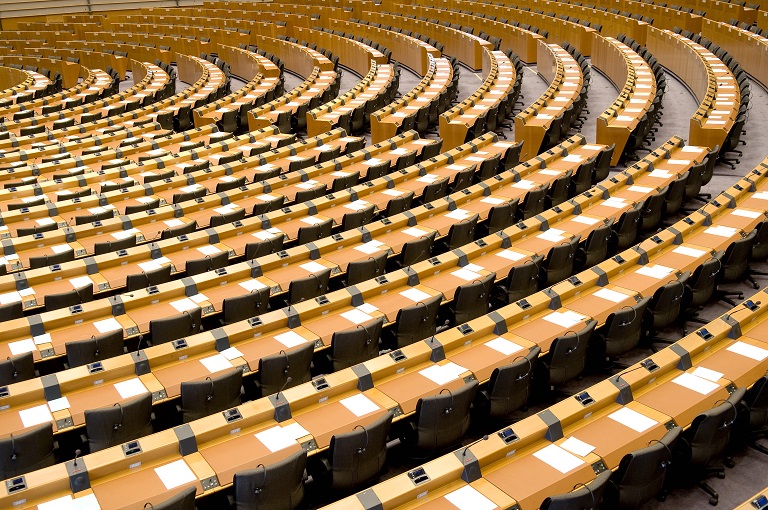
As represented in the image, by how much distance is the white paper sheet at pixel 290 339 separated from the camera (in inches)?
286

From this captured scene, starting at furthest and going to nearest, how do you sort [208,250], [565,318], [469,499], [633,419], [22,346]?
1. [208,250]
2. [565,318]
3. [22,346]
4. [633,419]
5. [469,499]

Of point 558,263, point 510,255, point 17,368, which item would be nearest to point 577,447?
point 558,263

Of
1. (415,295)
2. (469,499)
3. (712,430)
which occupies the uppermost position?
(712,430)

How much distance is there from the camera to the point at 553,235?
9219mm

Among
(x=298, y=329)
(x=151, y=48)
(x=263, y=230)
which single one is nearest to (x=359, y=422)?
(x=298, y=329)

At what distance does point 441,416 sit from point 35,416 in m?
3.06

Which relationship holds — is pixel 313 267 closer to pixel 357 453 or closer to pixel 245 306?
pixel 245 306

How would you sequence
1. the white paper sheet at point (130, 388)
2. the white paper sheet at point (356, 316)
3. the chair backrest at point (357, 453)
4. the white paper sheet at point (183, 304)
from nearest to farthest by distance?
1. the chair backrest at point (357, 453)
2. the white paper sheet at point (130, 388)
3. the white paper sheet at point (356, 316)
4. the white paper sheet at point (183, 304)

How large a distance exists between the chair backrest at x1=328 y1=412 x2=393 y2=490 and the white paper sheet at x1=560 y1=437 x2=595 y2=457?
124 cm

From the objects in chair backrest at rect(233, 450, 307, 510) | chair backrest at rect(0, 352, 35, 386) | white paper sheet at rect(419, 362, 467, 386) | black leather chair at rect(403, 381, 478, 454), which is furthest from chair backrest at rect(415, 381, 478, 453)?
chair backrest at rect(0, 352, 35, 386)

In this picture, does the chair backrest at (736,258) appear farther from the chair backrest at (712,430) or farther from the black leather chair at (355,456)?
the black leather chair at (355,456)

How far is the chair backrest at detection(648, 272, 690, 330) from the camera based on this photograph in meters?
7.40

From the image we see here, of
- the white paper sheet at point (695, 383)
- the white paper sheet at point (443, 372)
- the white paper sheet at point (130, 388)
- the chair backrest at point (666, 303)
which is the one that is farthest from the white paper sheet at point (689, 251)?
the white paper sheet at point (130, 388)

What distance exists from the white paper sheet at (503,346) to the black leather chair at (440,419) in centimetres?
81
